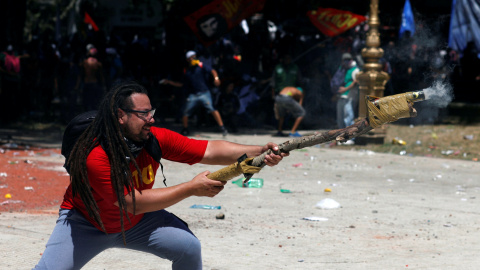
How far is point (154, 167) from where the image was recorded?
167 inches

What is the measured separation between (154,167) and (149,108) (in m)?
0.43

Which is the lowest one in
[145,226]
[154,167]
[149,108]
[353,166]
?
[353,166]

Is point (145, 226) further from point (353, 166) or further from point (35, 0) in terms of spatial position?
point (35, 0)

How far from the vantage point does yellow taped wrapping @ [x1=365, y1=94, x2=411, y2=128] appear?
364cm

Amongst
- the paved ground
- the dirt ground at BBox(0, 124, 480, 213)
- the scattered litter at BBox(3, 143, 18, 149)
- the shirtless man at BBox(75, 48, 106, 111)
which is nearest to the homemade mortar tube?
the paved ground

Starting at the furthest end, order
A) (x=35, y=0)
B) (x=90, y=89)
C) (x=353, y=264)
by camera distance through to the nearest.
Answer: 1. (x=35, y=0)
2. (x=90, y=89)
3. (x=353, y=264)

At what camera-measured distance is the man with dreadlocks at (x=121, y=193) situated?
389 cm

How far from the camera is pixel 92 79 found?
16062mm

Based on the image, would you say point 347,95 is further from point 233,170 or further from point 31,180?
point 233,170

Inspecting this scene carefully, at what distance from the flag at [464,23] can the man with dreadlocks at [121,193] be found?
600 inches

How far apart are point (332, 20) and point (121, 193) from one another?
14.9 metres

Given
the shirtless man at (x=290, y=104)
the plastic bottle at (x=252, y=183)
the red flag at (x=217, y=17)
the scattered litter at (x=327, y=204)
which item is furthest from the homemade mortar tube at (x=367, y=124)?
the red flag at (x=217, y=17)

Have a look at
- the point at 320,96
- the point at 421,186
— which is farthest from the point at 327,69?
the point at 421,186

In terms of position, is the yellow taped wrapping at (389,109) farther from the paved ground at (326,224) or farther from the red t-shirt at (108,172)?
the paved ground at (326,224)
